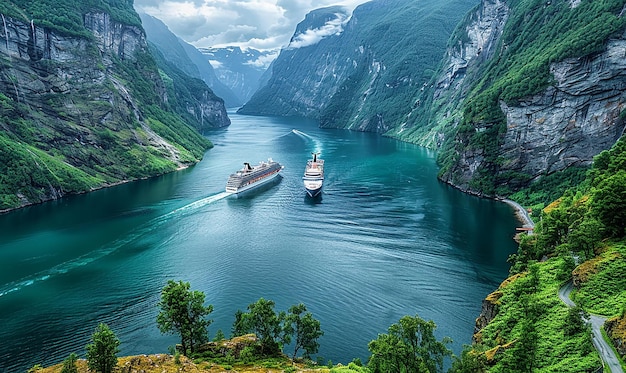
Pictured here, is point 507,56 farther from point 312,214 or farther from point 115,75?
point 115,75

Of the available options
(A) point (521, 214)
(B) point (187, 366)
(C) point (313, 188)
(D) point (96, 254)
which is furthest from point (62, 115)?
(A) point (521, 214)

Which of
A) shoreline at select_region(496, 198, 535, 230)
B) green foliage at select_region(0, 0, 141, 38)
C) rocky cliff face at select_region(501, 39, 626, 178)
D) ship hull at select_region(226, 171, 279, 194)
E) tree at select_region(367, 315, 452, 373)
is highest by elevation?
green foliage at select_region(0, 0, 141, 38)

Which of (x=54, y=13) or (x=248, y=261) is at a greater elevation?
(x=54, y=13)

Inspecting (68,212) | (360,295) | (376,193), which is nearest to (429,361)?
(360,295)

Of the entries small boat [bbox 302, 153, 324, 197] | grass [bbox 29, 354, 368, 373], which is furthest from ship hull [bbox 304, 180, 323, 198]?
grass [bbox 29, 354, 368, 373]

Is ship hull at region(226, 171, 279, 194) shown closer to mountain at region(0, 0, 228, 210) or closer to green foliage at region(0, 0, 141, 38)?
mountain at region(0, 0, 228, 210)

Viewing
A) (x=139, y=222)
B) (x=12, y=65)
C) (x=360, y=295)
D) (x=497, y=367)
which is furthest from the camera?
(x=12, y=65)

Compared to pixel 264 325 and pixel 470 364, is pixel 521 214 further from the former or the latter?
pixel 264 325
